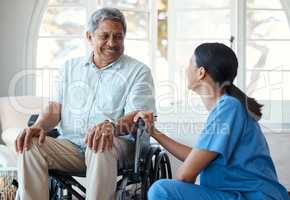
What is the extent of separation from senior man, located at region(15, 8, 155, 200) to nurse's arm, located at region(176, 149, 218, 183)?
1.39ft

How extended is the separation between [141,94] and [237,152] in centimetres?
76

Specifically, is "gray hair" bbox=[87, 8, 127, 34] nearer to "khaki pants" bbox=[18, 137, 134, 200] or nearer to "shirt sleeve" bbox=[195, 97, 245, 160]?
"khaki pants" bbox=[18, 137, 134, 200]

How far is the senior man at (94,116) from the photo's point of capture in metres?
2.01

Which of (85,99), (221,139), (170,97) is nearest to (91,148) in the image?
(85,99)

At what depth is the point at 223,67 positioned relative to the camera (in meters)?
1.77

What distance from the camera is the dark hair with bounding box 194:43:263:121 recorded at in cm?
177

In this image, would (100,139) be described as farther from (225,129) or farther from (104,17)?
(104,17)

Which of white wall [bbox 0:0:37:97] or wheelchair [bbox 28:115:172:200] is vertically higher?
white wall [bbox 0:0:37:97]

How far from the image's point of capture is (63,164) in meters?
2.17

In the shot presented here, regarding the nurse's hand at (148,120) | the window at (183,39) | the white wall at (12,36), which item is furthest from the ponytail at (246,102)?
the white wall at (12,36)

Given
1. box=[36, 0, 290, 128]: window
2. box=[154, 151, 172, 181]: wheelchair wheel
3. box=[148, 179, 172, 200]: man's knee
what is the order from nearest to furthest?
box=[148, 179, 172, 200]: man's knee, box=[154, 151, 172, 181]: wheelchair wheel, box=[36, 0, 290, 128]: window

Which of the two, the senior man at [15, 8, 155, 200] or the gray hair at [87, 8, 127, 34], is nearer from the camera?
the senior man at [15, 8, 155, 200]

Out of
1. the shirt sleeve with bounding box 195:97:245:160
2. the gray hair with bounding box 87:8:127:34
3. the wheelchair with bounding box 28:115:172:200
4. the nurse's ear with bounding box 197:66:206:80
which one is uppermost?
the gray hair with bounding box 87:8:127:34

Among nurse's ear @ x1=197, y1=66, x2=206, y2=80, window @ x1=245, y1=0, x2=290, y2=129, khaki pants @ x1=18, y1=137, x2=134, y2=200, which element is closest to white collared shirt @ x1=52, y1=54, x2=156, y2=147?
khaki pants @ x1=18, y1=137, x2=134, y2=200
